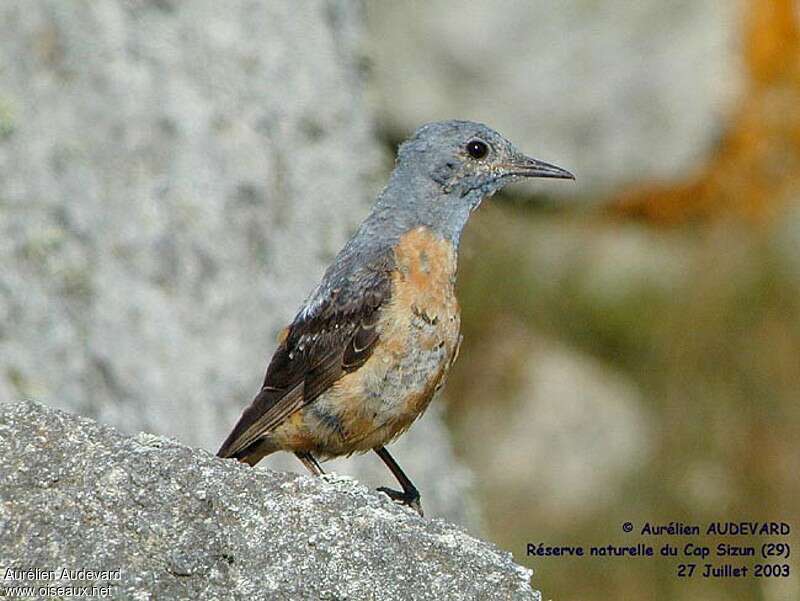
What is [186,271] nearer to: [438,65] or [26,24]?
[26,24]

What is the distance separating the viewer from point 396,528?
16.0ft

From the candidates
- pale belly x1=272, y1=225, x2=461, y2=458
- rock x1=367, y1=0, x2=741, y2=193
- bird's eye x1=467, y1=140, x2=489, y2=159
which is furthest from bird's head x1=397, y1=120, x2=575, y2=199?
rock x1=367, y1=0, x2=741, y2=193

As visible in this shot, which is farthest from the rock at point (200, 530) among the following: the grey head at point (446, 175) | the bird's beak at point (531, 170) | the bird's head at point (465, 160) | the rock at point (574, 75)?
the rock at point (574, 75)

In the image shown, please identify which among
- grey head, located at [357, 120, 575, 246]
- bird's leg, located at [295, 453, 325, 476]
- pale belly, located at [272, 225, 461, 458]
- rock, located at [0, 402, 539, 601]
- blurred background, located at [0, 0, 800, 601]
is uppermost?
blurred background, located at [0, 0, 800, 601]

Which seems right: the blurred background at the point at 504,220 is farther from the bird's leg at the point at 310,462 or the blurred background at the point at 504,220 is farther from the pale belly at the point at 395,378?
the pale belly at the point at 395,378

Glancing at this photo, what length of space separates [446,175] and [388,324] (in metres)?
0.87

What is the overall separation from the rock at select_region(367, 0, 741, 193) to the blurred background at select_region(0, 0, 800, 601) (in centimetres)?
3

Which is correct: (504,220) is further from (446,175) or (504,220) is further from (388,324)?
(388,324)

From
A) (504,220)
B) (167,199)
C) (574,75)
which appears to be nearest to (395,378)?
(167,199)

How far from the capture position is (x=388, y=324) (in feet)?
22.2

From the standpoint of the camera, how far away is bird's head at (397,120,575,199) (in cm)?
723

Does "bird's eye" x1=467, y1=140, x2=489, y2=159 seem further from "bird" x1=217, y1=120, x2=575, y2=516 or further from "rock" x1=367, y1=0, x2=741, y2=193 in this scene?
"rock" x1=367, y1=0, x2=741, y2=193

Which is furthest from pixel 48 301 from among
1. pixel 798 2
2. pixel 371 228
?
pixel 798 2

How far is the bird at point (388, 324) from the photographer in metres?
6.69
